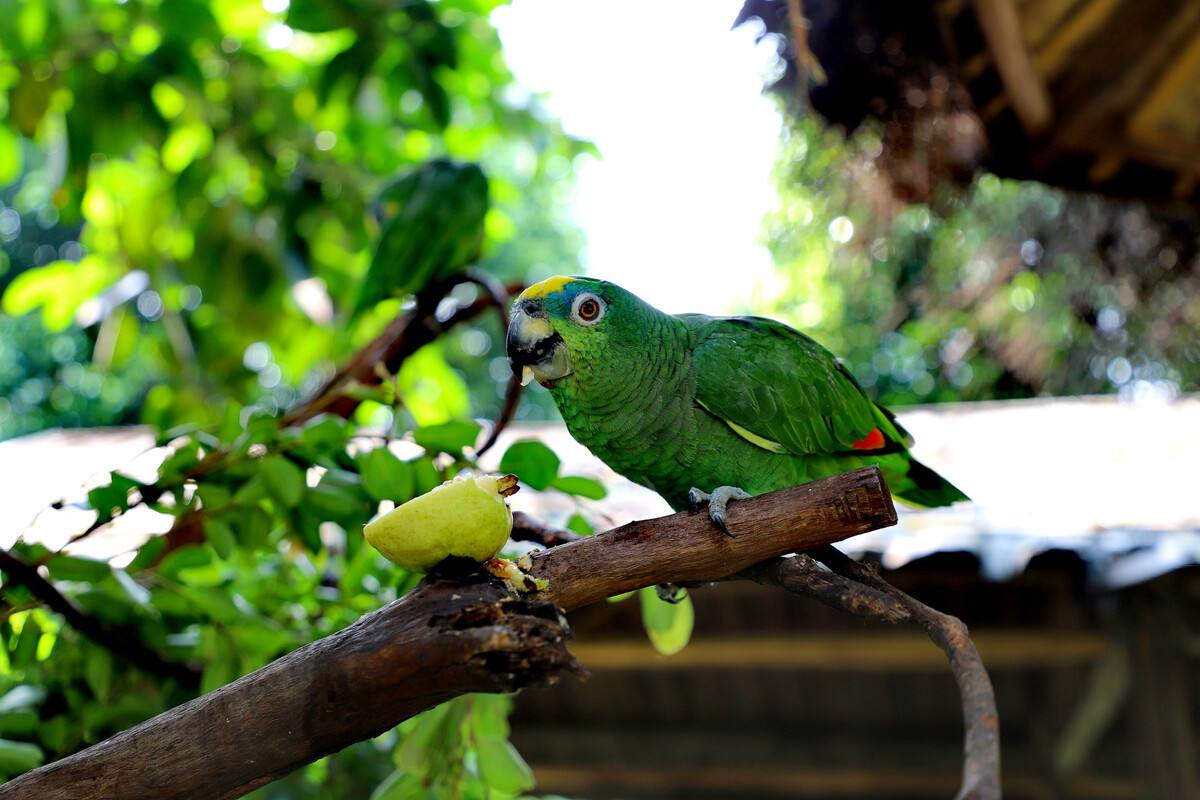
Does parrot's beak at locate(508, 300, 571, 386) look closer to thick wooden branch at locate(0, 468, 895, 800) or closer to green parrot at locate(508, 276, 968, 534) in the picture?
green parrot at locate(508, 276, 968, 534)

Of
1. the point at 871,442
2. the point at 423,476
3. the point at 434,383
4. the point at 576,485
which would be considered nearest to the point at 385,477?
the point at 423,476

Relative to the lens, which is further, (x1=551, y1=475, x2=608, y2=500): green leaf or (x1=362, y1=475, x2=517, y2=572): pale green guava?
(x1=551, y1=475, x2=608, y2=500): green leaf

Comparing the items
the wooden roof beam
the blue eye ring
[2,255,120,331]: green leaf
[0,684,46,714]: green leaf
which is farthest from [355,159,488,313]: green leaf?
[2,255,120,331]: green leaf

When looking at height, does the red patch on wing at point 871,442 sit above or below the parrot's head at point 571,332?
below

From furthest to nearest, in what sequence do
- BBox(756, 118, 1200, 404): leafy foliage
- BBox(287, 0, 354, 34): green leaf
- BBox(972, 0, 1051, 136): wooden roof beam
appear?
BBox(756, 118, 1200, 404): leafy foliage, BBox(972, 0, 1051, 136): wooden roof beam, BBox(287, 0, 354, 34): green leaf

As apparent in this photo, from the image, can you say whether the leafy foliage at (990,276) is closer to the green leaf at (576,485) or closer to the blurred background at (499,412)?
the blurred background at (499,412)

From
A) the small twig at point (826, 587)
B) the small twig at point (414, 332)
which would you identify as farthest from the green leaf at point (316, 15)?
the small twig at point (826, 587)

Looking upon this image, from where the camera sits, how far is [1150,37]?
3.12 m

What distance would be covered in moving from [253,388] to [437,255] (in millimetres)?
1545

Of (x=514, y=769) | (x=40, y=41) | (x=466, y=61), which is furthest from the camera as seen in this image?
(x=466, y=61)

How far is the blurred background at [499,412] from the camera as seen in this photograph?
4.99ft

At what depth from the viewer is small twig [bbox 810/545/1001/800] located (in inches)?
28.0

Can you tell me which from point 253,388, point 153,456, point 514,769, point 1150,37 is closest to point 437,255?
point 153,456

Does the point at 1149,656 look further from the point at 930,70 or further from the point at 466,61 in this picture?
the point at 466,61
